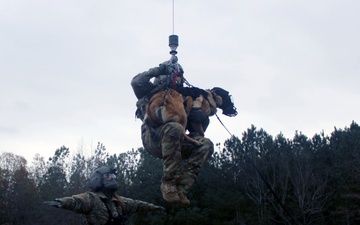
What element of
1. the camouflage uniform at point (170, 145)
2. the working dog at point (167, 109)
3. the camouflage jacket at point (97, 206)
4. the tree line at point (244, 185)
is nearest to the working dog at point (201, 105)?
the camouflage uniform at point (170, 145)

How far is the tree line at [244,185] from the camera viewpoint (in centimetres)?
4041

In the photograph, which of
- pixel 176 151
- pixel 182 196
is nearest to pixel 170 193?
pixel 182 196

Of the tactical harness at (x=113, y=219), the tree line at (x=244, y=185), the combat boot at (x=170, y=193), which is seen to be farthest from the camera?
the tree line at (x=244, y=185)

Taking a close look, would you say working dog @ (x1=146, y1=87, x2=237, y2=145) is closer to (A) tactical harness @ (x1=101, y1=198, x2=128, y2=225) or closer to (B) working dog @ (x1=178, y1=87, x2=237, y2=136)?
(B) working dog @ (x1=178, y1=87, x2=237, y2=136)

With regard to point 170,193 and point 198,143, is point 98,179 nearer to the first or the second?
point 170,193

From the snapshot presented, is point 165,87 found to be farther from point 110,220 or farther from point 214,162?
point 214,162

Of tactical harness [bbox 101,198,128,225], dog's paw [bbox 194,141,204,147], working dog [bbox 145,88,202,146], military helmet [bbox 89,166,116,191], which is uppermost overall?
working dog [bbox 145,88,202,146]

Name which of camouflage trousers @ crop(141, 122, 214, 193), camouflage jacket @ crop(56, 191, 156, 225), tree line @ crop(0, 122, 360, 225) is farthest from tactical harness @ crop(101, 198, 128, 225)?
tree line @ crop(0, 122, 360, 225)

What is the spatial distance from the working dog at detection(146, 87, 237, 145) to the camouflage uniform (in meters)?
0.13

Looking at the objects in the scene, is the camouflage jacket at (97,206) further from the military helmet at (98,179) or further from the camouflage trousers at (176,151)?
the camouflage trousers at (176,151)

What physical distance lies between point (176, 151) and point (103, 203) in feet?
5.09

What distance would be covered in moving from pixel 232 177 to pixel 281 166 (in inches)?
148

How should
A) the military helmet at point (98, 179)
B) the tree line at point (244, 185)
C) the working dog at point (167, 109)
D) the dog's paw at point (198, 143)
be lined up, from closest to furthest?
1. the working dog at point (167, 109)
2. the dog's paw at point (198, 143)
3. the military helmet at point (98, 179)
4. the tree line at point (244, 185)

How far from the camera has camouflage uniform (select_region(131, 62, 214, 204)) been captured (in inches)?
321
